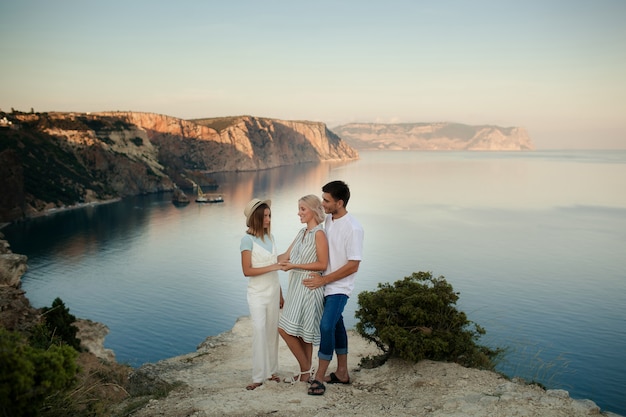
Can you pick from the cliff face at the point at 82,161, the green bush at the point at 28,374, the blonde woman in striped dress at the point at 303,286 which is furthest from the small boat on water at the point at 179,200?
the green bush at the point at 28,374

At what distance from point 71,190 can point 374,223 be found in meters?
48.6

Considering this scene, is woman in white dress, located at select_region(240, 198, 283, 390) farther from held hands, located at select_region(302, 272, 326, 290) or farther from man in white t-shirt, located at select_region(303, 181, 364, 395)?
man in white t-shirt, located at select_region(303, 181, 364, 395)

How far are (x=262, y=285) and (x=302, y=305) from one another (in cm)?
60

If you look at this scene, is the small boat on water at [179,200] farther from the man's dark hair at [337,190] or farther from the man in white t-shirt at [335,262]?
the man's dark hair at [337,190]

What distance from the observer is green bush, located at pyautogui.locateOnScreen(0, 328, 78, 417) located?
13.6 feet

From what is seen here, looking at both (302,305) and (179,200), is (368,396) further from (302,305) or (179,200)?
(179,200)

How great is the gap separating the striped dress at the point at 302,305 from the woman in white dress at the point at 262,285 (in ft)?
0.94

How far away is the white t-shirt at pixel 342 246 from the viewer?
616 centimetres

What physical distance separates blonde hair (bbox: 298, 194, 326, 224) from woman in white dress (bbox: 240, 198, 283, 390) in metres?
0.51

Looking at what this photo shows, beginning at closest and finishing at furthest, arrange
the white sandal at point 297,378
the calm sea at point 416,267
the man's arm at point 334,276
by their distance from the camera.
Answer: the man's arm at point 334,276, the white sandal at point 297,378, the calm sea at point 416,267

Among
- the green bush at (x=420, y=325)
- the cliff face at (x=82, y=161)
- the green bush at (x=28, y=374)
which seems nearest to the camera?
the green bush at (x=28, y=374)

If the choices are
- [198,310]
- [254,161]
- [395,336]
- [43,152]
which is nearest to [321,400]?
[395,336]

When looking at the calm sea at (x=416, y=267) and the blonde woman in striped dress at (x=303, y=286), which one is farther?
the calm sea at (x=416, y=267)

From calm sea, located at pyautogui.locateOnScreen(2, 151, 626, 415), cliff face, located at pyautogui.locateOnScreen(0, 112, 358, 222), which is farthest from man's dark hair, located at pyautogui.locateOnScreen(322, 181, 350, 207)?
cliff face, located at pyautogui.locateOnScreen(0, 112, 358, 222)
